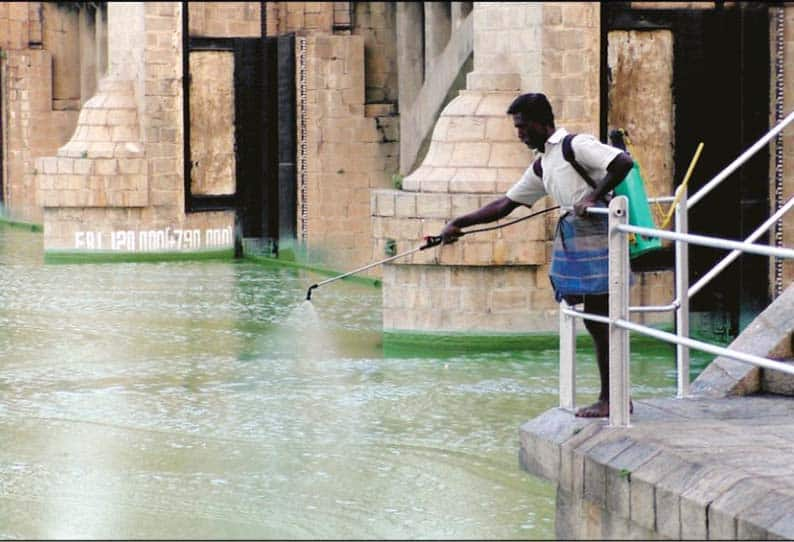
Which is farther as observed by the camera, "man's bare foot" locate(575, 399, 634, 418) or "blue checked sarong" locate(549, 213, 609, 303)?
"blue checked sarong" locate(549, 213, 609, 303)

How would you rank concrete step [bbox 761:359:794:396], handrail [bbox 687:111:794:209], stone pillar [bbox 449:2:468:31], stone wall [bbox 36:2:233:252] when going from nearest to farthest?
handrail [bbox 687:111:794:209]
concrete step [bbox 761:359:794:396]
stone pillar [bbox 449:2:468:31]
stone wall [bbox 36:2:233:252]

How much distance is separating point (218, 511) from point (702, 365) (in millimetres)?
5970

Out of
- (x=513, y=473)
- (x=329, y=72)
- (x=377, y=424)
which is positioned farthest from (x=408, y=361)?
(x=329, y=72)

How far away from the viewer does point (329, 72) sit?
21.6 m

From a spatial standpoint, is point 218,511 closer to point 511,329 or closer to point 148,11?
point 511,329

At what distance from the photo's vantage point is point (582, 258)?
24.6 ft

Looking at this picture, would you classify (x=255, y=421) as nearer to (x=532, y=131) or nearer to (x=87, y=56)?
(x=532, y=131)

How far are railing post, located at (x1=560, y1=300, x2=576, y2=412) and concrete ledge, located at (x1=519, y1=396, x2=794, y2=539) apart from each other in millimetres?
60

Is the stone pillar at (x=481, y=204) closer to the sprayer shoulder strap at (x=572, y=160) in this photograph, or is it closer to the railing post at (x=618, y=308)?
the sprayer shoulder strap at (x=572, y=160)

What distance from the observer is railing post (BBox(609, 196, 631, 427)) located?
22.7ft

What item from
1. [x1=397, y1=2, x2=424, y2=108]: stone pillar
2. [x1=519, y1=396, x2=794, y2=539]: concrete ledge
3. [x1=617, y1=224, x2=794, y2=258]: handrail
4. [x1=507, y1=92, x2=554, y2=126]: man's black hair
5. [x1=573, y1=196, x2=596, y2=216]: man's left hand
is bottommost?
[x1=519, y1=396, x2=794, y2=539]: concrete ledge

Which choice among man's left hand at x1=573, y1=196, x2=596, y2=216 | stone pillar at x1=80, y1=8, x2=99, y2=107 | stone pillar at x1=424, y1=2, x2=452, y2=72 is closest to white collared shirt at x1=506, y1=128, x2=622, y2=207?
man's left hand at x1=573, y1=196, x2=596, y2=216

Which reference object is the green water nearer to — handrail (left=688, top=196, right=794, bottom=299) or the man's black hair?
handrail (left=688, top=196, right=794, bottom=299)

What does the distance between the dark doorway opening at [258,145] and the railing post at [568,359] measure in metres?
14.7
